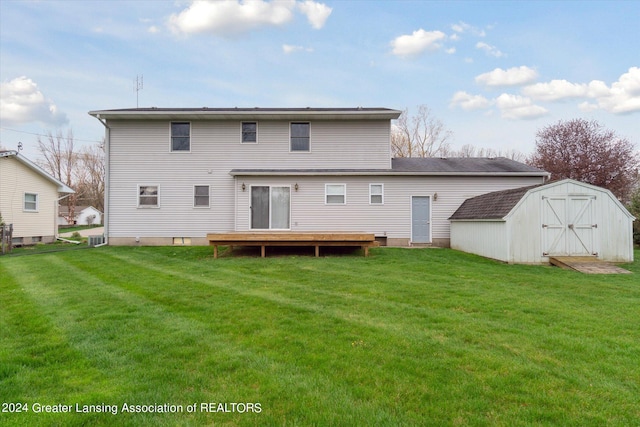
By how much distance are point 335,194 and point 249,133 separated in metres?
4.30

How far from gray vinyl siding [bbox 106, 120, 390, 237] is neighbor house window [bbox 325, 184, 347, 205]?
34.9 inches

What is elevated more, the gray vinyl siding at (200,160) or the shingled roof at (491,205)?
the gray vinyl siding at (200,160)

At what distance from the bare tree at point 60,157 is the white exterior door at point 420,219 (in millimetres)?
42759

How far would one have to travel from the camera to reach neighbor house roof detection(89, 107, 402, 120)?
13.1 m

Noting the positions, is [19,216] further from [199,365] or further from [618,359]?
[618,359]

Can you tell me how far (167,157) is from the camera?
13.7m

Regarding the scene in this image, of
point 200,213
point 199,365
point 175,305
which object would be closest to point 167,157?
point 200,213

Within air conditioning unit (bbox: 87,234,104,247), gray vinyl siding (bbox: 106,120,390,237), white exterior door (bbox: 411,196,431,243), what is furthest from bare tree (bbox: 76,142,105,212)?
white exterior door (bbox: 411,196,431,243)

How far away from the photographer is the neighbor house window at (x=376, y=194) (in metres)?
13.4

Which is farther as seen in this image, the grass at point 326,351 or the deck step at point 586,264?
the deck step at point 586,264

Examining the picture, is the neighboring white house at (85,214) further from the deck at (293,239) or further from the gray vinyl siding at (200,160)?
the deck at (293,239)

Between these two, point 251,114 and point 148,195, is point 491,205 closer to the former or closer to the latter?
point 251,114

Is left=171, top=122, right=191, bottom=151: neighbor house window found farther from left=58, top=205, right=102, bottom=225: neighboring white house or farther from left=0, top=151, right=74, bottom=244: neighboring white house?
left=58, top=205, right=102, bottom=225: neighboring white house

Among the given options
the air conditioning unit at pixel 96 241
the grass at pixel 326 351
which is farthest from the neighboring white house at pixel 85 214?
the grass at pixel 326 351
